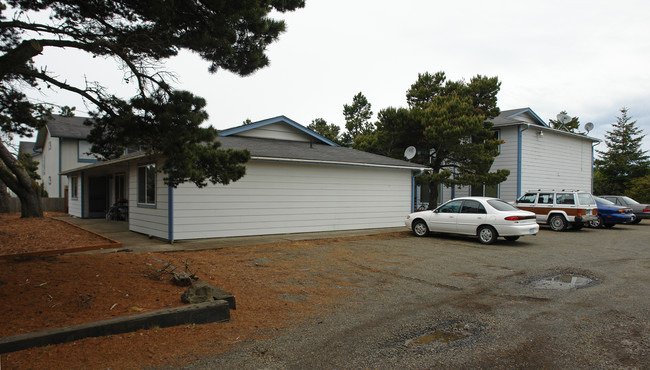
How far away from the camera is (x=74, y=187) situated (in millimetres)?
22594

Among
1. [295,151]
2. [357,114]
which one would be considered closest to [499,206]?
[295,151]

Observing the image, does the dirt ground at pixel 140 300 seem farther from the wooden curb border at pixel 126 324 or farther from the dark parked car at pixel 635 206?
the dark parked car at pixel 635 206

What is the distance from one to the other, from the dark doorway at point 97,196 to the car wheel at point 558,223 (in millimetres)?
22636

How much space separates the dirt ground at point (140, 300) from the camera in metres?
4.01

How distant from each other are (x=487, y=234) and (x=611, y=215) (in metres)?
9.80

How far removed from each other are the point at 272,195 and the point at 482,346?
9.97m

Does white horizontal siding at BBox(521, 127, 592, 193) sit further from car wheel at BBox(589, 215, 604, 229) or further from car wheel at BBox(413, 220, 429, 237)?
car wheel at BBox(413, 220, 429, 237)

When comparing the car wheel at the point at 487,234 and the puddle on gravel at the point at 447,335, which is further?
the car wheel at the point at 487,234

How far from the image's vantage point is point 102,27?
6.63 m

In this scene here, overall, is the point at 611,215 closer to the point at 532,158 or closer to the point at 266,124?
the point at 532,158

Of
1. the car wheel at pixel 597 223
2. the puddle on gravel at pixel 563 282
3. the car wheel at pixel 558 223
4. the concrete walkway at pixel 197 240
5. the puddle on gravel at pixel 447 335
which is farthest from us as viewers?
the car wheel at pixel 597 223

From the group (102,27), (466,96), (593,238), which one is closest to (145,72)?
(102,27)

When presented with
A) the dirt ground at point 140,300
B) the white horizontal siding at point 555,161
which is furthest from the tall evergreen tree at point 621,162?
the dirt ground at point 140,300

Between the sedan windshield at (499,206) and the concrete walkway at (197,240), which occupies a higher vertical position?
the sedan windshield at (499,206)
